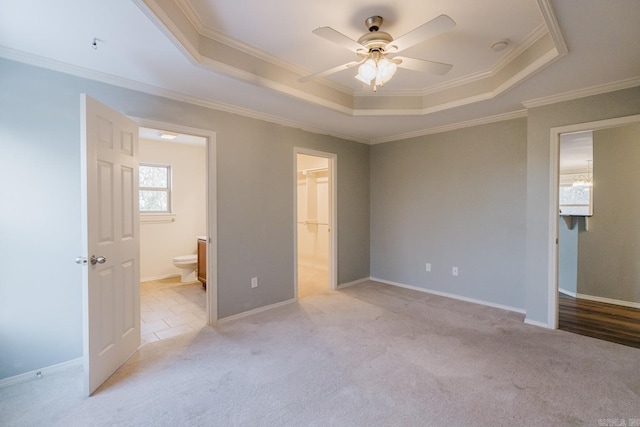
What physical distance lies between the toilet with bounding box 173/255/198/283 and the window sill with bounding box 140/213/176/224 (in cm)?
81

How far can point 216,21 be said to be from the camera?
7.14 ft

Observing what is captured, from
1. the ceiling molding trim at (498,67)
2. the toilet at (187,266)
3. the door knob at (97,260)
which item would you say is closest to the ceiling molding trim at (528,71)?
the ceiling molding trim at (498,67)

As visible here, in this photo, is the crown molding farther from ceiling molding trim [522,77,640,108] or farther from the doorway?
the doorway

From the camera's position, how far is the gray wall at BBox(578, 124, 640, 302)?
3.94 m

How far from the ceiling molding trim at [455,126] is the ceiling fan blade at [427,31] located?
7.79 ft

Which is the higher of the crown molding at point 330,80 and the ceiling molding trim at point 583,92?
the crown molding at point 330,80

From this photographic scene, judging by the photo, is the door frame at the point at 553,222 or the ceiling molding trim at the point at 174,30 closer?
the ceiling molding trim at the point at 174,30

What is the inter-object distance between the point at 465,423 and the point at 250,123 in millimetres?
3337

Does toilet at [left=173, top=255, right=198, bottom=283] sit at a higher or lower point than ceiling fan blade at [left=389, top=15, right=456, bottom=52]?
lower

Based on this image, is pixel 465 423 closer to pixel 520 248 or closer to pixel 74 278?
pixel 520 248

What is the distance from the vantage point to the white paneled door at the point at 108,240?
2059 millimetres

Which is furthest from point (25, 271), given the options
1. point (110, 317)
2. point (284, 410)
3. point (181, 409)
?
point (284, 410)

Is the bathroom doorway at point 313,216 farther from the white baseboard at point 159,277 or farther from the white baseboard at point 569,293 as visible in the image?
the white baseboard at point 569,293

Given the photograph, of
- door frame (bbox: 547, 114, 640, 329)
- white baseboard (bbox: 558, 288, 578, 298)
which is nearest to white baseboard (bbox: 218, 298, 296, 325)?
door frame (bbox: 547, 114, 640, 329)
